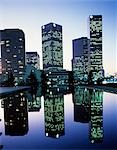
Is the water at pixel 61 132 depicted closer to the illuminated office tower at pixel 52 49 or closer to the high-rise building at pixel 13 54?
the high-rise building at pixel 13 54

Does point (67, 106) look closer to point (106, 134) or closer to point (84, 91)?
point (106, 134)

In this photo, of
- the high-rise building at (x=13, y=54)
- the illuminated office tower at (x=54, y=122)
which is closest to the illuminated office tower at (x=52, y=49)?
the high-rise building at (x=13, y=54)

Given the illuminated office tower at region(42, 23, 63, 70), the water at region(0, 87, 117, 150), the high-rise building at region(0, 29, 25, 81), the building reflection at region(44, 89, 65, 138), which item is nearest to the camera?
the water at region(0, 87, 117, 150)

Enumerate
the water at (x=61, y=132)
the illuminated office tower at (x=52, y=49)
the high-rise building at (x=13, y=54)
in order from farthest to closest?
the illuminated office tower at (x=52, y=49) < the high-rise building at (x=13, y=54) < the water at (x=61, y=132)

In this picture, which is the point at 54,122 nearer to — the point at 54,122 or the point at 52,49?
the point at 54,122

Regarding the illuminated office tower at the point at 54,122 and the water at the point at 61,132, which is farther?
the illuminated office tower at the point at 54,122

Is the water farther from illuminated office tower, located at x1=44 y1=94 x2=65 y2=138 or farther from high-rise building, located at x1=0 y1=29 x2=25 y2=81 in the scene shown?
high-rise building, located at x1=0 y1=29 x2=25 y2=81

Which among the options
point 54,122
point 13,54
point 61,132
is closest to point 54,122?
point 54,122

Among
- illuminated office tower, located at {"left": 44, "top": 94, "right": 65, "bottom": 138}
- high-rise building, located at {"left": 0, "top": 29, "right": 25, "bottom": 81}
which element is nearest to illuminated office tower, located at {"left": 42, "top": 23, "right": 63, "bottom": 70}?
high-rise building, located at {"left": 0, "top": 29, "right": 25, "bottom": 81}

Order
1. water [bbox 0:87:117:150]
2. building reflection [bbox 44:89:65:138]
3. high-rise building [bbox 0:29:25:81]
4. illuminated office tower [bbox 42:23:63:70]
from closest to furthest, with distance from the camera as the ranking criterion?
water [bbox 0:87:117:150]
building reflection [bbox 44:89:65:138]
high-rise building [bbox 0:29:25:81]
illuminated office tower [bbox 42:23:63:70]

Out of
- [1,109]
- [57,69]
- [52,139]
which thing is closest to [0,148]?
[52,139]

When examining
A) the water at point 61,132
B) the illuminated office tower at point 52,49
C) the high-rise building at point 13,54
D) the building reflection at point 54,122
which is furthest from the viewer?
the illuminated office tower at point 52,49
